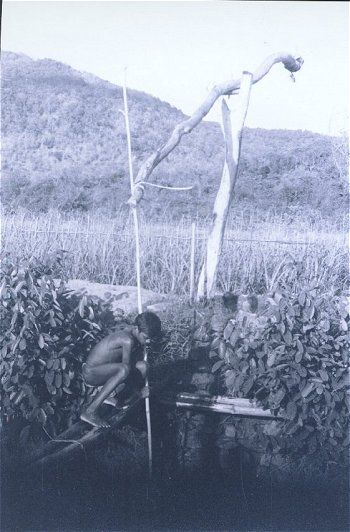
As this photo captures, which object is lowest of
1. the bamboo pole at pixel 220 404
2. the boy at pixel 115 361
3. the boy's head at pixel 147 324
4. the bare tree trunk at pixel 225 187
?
the bamboo pole at pixel 220 404

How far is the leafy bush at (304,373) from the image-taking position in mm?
3711

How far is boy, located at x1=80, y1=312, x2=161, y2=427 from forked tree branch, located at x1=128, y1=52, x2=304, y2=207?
1383 millimetres

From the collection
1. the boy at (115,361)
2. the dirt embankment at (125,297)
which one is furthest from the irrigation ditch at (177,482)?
the dirt embankment at (125,297)

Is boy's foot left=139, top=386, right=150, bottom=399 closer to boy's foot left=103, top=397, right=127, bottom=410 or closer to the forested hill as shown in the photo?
boy's foot left=103, top=397, right=127, bottom=410

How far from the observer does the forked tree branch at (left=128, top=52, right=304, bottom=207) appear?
482 centimetres

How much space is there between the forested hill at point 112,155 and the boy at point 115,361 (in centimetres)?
1242

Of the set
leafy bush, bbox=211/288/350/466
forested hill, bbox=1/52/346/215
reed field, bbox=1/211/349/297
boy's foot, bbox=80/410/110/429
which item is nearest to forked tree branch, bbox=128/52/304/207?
leafy bush, bbox=211/288/350/466

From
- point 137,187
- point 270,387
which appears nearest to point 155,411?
point 270,387

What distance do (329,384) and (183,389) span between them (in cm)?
135

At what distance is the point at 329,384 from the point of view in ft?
12.4

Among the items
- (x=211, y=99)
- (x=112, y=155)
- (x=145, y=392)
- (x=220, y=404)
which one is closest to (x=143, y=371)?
(x=145, y=392)

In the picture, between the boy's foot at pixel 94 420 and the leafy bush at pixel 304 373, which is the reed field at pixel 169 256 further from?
the boy's foot at pixel 94 420

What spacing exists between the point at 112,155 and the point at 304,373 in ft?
70.5

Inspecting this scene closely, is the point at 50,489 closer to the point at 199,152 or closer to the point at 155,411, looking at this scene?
the point at 155,411
